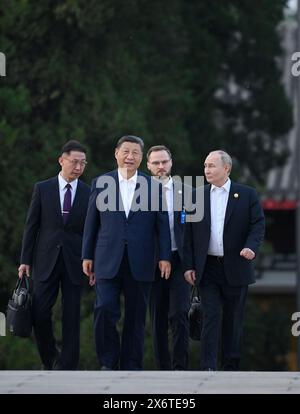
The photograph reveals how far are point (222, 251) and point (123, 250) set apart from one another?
2.47 feet

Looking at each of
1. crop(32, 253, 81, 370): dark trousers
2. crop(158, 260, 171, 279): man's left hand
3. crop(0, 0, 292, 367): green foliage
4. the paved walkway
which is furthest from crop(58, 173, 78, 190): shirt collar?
crop(0, 0, 292, 367): green foliage

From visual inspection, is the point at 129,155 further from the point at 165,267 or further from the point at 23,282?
the point at 23,282

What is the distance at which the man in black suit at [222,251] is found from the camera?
502 inches

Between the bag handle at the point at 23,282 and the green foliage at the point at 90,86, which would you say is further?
the green foliage at the point at 90,86

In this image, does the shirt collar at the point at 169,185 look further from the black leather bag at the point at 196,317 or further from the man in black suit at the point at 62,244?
the black leather bag at the point at 196,317

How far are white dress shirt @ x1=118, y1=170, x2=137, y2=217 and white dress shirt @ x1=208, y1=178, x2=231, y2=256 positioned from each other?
0.63 metres

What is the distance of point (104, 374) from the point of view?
11219 mm

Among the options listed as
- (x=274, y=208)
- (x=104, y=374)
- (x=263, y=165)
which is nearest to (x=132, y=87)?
(x=263, y=165)

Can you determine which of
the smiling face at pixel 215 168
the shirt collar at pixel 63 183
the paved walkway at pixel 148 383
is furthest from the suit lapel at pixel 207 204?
the paved walkway at pixel 148 383

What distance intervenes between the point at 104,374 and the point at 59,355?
2.23 m

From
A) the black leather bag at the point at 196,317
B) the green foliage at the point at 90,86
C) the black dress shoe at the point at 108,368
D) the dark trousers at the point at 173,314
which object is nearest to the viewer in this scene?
the black dress shoe at the point at 108,368

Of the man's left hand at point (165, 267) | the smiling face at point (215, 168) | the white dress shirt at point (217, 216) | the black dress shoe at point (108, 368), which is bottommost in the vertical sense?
the black dress shoe at point (108, 368)

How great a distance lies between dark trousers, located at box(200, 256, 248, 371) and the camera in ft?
42.0

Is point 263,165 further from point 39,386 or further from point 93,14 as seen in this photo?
point 39,386
